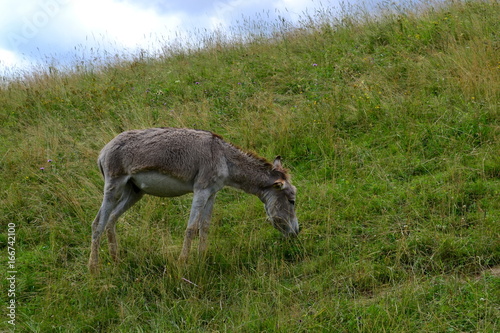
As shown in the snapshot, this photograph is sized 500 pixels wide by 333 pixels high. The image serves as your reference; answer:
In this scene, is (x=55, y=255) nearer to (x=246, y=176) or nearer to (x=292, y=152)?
(x=246, y=176)

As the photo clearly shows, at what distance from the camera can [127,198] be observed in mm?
6453

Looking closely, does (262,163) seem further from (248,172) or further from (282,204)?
(282,204)

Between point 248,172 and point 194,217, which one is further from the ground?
point 248,172

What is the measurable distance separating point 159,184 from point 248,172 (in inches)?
48.5

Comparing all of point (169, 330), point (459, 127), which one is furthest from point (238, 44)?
point (169, 330)

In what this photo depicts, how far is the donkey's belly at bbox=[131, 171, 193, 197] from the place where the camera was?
6078 millimetres

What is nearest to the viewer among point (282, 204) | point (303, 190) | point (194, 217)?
point (194, 217)

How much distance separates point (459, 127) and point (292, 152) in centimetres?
278

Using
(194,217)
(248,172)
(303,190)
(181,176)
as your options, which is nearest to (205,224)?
(194,217)

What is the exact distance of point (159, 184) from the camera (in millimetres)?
6109

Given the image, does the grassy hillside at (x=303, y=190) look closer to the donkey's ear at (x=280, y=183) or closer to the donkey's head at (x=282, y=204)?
the donkey's head at (x=282, y=204)

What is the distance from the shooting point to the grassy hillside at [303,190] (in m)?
5.09

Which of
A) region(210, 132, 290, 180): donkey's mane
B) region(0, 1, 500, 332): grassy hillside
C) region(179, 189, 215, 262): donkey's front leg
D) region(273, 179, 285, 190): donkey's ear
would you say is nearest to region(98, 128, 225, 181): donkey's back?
region(179, 189, 215, 262): donkey's front leg

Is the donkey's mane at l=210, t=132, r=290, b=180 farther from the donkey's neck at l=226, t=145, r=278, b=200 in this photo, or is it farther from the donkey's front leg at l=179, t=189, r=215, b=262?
the donkey's front leg at l=179, t=189, r=215, b=262
